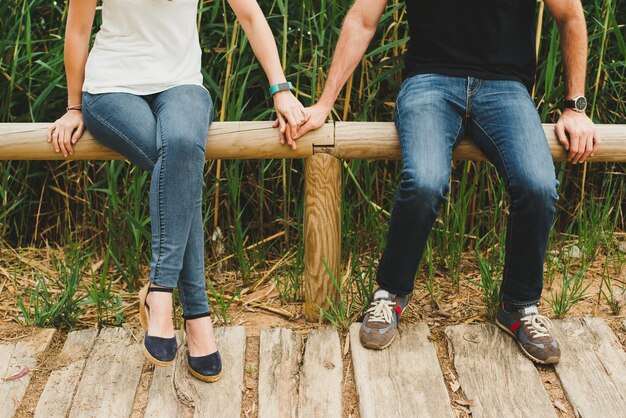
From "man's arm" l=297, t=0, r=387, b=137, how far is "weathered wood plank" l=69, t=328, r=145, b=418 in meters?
0.93

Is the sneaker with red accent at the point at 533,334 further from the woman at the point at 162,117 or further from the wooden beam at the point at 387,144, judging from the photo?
the woman at the point at 162,117

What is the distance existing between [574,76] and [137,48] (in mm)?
1253

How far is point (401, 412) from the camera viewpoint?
1.96 metres

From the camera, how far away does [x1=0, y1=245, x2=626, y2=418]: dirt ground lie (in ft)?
6.76

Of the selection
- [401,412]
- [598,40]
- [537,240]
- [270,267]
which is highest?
[598,40]

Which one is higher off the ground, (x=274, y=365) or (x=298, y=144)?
(x=298, y=144)

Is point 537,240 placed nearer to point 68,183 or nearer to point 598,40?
point 598,40

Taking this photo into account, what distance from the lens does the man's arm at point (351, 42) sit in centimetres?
226

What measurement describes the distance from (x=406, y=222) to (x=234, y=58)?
98 centimetres

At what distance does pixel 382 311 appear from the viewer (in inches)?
88.7

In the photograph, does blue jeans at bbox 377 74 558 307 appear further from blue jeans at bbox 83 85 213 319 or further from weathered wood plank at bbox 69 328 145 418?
weathered wood plank at bbox 69 328 145 418

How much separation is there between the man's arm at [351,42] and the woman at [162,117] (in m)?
0.15

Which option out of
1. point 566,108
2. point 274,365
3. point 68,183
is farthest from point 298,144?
point 68,183

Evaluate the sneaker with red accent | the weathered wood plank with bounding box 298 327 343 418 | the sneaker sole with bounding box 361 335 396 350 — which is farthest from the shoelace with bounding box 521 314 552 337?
the weathered wood plank with bounding box 298 327 343 418
